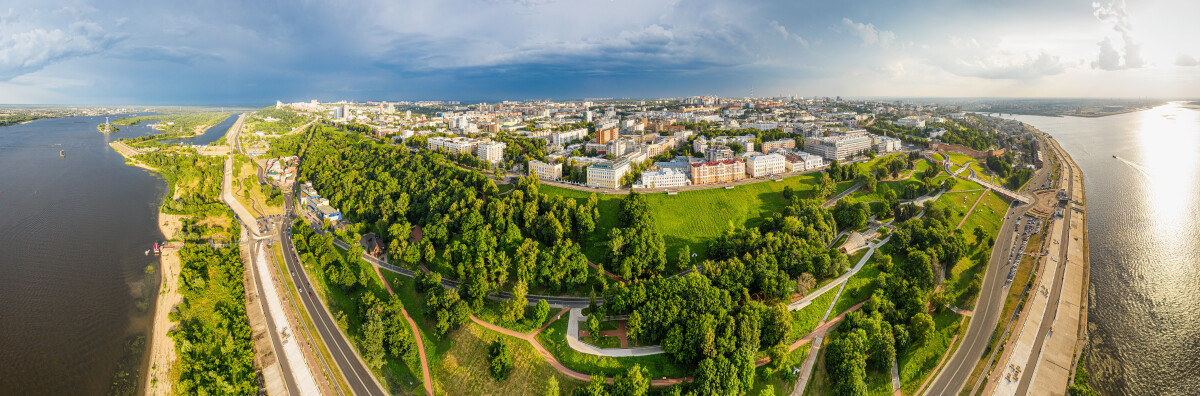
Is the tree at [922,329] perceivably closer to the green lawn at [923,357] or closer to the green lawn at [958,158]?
the green lawn at [923,357]

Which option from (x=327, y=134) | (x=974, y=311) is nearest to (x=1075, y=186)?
(x=974, y=311)

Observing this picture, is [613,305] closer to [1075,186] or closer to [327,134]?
[1075,186]

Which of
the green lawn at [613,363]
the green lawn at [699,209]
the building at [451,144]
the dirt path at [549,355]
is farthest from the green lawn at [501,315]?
the building at [451,144]

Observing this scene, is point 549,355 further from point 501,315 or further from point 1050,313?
point 1050,313

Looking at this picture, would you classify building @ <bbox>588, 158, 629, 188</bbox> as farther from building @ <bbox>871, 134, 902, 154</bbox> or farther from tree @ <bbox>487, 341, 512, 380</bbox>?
building @ <bbox>871, 134, 902, 154</bbox>

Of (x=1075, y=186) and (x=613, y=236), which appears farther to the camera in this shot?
(x=1075, y=186)

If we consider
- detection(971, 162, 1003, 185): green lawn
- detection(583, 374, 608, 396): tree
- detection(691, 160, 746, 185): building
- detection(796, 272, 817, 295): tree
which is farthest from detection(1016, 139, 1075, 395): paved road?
detection(691, 160, 746, 185): building

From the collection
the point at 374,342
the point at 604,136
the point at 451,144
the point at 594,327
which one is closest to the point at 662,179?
the point at 594,327
